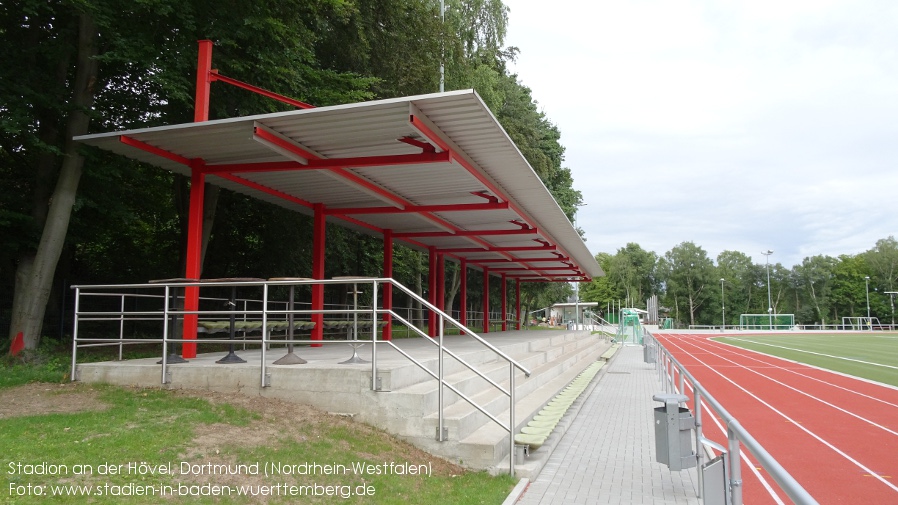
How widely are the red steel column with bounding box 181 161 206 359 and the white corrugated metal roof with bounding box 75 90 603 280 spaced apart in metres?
0.25

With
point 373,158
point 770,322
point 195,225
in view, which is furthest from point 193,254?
point 770,322

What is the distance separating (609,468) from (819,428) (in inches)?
221

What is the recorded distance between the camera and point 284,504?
471cm

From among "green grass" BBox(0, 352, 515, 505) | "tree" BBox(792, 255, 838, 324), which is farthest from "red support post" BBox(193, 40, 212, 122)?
"tree" BBox(792, 255, 838, 324)

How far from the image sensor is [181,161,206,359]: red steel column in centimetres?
888

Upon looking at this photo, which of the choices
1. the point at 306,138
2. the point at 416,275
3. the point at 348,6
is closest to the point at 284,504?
the point at 306,138

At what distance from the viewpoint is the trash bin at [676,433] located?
5965 mm

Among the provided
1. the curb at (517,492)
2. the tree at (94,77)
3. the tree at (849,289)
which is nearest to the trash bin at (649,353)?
the tree at (94,77)

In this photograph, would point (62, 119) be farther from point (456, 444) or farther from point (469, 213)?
point (456, 444)

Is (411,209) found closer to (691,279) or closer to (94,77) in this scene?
(94,77)

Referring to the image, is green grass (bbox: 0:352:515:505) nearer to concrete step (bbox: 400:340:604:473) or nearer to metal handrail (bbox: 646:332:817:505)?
concrete step (bbox: 400:340:604:473)

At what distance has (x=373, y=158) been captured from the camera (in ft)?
29.8

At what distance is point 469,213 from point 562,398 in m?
5.13

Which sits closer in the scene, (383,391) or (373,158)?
(383,391)
